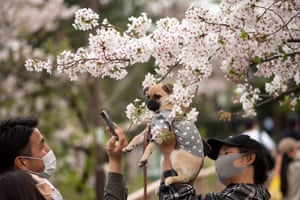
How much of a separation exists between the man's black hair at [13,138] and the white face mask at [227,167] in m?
1.04

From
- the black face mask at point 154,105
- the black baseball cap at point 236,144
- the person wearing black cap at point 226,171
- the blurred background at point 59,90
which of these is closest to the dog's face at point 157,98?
the black face mask at point 154,105

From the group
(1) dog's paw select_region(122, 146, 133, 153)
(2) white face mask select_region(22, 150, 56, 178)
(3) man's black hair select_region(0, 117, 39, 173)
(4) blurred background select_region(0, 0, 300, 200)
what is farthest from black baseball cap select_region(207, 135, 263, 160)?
(4) blurred background select_region(0, 0, 300, 200)

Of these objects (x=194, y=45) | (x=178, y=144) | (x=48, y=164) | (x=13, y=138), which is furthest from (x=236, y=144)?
(x=13, y=138)

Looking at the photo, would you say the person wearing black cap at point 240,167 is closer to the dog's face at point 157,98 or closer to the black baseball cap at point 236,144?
the black baseball cap at point 236,144

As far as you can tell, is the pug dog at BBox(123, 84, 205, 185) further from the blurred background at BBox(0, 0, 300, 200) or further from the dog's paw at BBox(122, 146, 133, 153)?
the blurred background at BBox(0, 0, 300, 200)

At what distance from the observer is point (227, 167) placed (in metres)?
4.35

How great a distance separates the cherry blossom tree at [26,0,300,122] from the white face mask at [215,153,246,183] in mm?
385

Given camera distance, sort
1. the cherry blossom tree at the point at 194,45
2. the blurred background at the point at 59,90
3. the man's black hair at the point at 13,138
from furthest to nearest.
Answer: the blurred background at the point at 59,90, the cherry blossom tree at the point at 194,45, the man's black hair at the point at 13,138

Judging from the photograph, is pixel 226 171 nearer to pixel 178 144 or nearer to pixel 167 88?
pixel 178 144

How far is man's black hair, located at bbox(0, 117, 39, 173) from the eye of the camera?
4013 millimetres

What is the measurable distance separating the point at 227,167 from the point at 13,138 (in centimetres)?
118

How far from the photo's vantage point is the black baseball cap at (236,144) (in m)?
4.39

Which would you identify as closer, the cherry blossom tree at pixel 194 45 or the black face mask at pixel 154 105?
the black face mask at pixel 154 105

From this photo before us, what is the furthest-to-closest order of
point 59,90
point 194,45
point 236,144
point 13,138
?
point 59,90
point 194,45
point 236,144
point 13,138
